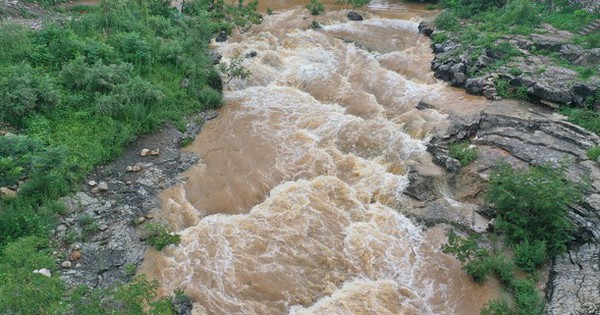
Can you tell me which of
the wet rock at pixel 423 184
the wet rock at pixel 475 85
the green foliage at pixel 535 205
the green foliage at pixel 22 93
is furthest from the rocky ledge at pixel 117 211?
the wet rock at pixel 475 85

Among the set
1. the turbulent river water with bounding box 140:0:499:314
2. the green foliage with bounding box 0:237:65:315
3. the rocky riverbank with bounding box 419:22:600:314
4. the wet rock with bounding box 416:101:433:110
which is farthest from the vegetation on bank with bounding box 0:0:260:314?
the rocky riverbank with bounding box 419:22:600:314

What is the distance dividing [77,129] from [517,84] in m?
13.6

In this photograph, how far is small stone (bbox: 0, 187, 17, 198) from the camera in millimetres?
9337

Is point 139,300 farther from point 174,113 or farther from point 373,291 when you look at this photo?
point 174,113

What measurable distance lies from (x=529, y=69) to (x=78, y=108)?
14.6m

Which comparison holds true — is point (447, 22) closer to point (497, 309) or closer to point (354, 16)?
point (354, 16)

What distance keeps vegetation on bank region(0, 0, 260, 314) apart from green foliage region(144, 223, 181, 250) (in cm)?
2

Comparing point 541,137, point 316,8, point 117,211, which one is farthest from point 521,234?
point 316,8

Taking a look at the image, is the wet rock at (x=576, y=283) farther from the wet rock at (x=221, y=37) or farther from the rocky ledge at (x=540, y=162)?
the wet rock at (x=221, y=37)

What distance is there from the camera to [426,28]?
21.5 meters

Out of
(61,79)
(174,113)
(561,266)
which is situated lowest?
(561,266)

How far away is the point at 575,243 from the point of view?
9.48 meters

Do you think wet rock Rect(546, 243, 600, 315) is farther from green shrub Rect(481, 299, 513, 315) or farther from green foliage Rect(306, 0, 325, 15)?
green foliage Rect(306, 0, 325, 15)

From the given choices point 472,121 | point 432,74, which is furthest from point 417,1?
point 472,121
